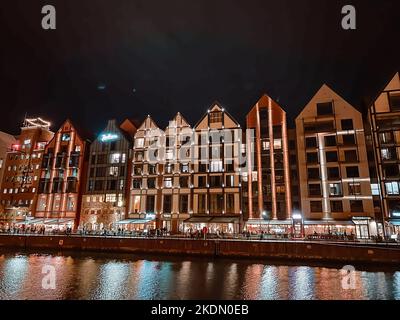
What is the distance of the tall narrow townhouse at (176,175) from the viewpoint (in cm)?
6712

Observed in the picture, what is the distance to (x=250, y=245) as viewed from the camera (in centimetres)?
4403

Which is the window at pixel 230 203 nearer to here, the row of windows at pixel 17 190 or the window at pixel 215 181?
the window at pixel 215 181

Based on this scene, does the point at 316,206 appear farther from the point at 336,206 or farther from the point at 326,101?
the point at 326,101

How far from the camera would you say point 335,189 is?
Answer: 6088 centimetres

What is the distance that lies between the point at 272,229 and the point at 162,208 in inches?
997

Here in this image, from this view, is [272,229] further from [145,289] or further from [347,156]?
[145,289]

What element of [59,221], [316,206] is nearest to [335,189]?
[316,206]

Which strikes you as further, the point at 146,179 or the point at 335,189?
the point at 146,179

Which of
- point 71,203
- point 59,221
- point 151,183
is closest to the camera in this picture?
point 151,183

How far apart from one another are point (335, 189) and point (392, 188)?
1026 centimetres

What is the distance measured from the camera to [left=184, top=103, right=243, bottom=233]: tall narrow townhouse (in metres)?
63.2

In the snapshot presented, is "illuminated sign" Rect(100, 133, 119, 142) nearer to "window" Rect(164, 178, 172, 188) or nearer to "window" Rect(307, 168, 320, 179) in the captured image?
"window" Rect(164, 178, 172, 188)

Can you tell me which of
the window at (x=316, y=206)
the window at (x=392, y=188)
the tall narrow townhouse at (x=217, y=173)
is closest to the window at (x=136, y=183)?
the tall narrow townhouse at (x=217, y=173)
